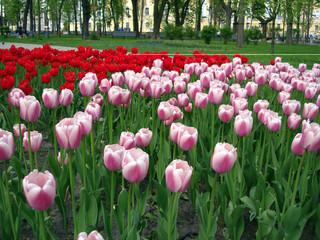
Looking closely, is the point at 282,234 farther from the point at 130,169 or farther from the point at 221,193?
the point at 130,169

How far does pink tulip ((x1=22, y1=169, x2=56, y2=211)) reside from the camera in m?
1.16

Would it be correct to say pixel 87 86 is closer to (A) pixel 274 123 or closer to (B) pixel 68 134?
(B) pixel 68 134

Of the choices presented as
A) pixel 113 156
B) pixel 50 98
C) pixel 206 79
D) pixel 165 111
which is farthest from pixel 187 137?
pixel 206 79

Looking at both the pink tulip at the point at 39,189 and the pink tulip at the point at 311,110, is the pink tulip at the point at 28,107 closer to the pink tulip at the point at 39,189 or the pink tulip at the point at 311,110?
the pink tulip at the point at 39,189

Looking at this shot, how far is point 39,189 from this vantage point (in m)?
1.15

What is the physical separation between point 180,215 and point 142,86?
3.64 ft

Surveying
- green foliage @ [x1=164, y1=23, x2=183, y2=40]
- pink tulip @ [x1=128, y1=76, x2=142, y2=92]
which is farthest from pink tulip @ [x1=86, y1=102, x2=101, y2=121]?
green foliage @ [x1=164, y1=23, x2=183, y2=40]

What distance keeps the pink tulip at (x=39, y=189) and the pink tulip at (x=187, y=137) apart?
707 mm

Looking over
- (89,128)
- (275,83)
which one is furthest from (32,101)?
(275,83)

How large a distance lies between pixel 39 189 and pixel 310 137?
1.26 metres

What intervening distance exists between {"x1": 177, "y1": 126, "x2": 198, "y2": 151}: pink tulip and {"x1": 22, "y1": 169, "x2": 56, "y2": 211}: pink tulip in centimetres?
71

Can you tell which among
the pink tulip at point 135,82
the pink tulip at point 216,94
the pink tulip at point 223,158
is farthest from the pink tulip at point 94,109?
the pink tulip at point 223,158

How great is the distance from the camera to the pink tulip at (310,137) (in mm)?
1700

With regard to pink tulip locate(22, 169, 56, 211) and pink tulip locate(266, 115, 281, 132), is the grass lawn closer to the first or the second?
pink tulip locate(266, 115, 281, 132)
